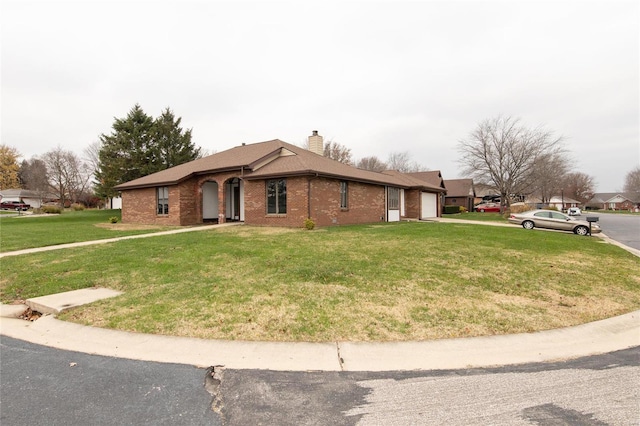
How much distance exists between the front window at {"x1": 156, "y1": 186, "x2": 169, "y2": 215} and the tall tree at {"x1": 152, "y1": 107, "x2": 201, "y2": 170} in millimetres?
16056

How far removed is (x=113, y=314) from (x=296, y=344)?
315 cm

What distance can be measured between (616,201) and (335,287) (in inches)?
5315

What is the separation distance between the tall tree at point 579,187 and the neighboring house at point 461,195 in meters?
40.3

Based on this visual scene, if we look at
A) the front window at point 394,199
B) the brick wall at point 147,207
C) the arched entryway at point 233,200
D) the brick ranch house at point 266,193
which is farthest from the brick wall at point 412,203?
the brick wall at point 147,207

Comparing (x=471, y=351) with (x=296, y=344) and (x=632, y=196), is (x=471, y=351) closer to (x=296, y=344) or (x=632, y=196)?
(x=296, y=344)

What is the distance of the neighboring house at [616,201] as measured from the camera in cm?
9010

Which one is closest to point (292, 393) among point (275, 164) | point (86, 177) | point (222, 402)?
point (222, 402)

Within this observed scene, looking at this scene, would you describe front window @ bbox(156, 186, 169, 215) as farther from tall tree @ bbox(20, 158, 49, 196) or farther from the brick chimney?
tall tree @ bbox(20, 158, 49, 196)

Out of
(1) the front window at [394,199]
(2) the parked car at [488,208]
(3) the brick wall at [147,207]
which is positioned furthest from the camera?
(2) the parked car at [488,208]

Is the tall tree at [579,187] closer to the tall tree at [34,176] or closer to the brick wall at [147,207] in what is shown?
the brick wall at [147,207]

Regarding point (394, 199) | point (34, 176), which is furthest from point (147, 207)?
point (34, 176)

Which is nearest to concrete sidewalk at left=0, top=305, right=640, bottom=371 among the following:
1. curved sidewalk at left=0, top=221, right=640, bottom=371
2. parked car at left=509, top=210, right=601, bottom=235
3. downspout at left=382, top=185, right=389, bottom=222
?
curved sidewalk at left=0, top=221, right=640, bottom=371

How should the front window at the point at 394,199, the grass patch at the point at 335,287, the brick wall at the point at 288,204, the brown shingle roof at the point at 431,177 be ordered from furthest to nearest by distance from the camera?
the brown shingle roof at the point at 431,177, the front window at the point at 394,199, the brick wall at the point at 288,204, the grass patch at the point at 335,287

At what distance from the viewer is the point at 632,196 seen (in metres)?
92.4
